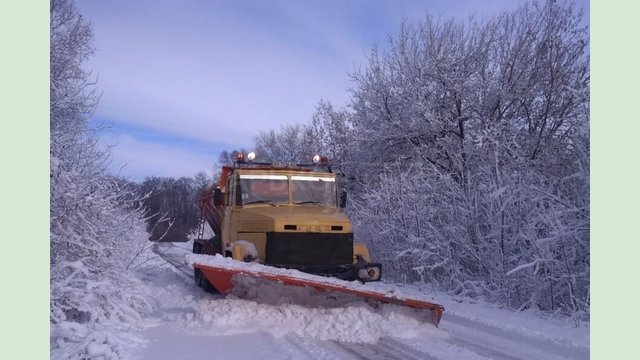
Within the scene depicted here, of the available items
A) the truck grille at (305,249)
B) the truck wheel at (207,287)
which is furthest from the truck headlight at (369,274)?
the truck wheel at (207,287)

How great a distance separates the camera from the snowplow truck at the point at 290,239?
715 centimetres

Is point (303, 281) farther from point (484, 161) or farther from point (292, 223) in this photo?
point (484, 161)

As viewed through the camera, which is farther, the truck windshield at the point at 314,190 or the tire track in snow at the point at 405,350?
the truck windshield at the point at 314,190

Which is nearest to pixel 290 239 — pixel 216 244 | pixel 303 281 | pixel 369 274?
pixel 369 274

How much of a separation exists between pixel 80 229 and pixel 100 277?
73cm

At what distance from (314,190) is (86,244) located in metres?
4.29

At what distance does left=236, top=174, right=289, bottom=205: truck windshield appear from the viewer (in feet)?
31.5

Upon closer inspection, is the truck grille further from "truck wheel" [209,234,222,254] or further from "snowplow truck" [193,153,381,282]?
"truck wheel" [209,234,222,254]

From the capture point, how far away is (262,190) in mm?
9727

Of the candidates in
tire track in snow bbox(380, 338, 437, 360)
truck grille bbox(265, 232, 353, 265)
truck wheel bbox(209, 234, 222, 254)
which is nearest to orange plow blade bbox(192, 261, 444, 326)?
tire track in snow bbox(380, 338, 437, 360)

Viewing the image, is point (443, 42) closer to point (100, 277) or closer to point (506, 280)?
point (506, 280)

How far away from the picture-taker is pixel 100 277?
7.06 metres

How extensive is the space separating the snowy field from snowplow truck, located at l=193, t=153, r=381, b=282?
743 millimetres

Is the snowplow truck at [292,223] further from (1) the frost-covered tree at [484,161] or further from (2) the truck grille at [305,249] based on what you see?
(1) the frost-covered tree at [484,161]
